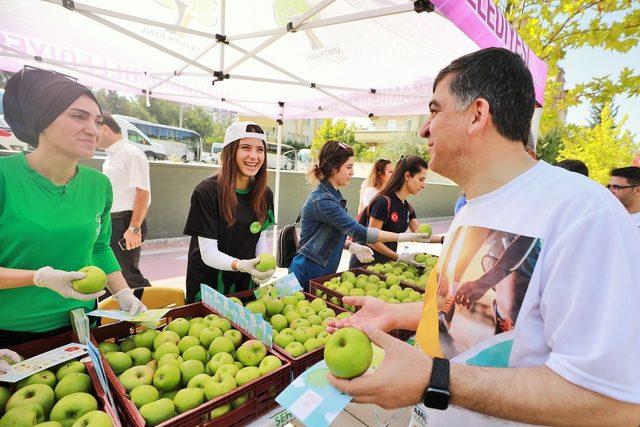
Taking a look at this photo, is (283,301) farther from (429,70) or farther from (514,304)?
(429,70)

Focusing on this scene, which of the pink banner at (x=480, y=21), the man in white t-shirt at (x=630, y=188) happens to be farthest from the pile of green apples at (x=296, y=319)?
the man in white t-shirt at (x=630, y=188)

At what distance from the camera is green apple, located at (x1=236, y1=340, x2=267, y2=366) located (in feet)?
5.96

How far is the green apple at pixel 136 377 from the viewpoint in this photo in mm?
1572

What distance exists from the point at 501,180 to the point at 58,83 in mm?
2298

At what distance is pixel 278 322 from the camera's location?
2.29m

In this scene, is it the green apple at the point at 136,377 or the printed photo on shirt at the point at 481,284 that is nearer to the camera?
the printed photo on shirt at the point at 481,284

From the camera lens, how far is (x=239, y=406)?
5.09ft

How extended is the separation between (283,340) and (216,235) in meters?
1.24

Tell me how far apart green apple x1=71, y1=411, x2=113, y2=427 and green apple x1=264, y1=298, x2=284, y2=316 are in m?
1.25

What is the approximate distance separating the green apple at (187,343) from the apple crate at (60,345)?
427mm

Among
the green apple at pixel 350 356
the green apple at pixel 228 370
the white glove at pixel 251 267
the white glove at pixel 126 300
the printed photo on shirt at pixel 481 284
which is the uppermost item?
the printed photo on shirt at pixel 481 284

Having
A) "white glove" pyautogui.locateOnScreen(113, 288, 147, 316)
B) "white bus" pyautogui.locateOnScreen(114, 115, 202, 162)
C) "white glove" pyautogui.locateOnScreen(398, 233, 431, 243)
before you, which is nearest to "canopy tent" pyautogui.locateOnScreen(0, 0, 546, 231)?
"white glove" pyautogui.locateOnScreen(398, 233, 431, 243)

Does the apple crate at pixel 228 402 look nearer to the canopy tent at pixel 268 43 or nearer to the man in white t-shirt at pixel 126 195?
the canopy tent at pixel 268 43

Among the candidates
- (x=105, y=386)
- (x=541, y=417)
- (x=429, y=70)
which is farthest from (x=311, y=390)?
(x=429, y=70)
